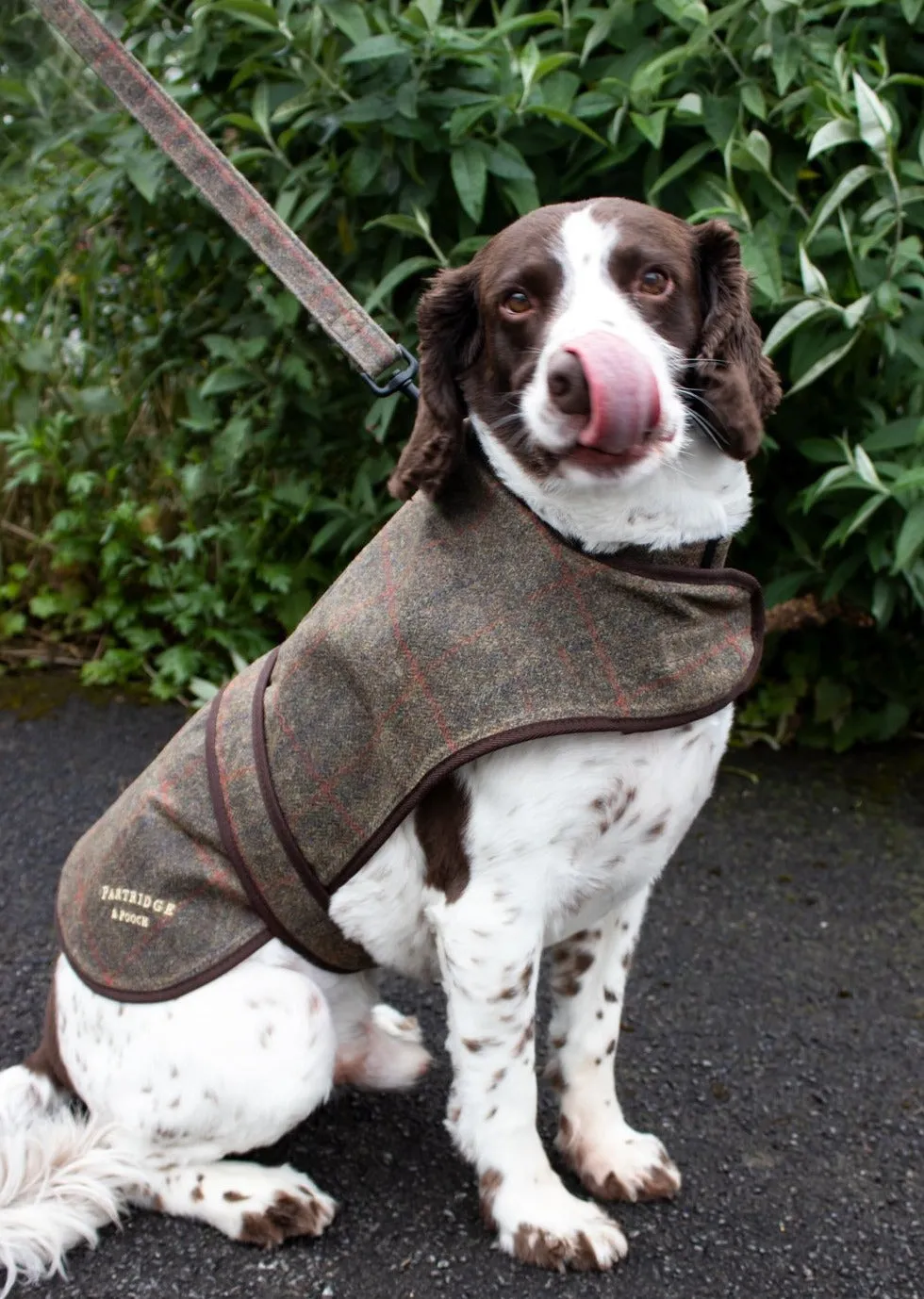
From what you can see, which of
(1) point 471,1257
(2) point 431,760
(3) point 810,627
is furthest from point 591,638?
(3) point 810,627

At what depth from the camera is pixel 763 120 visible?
3693 millimetres

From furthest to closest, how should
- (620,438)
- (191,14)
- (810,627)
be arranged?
(810,627) < (191,14) < (620,438)

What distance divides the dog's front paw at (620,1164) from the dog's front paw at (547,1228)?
0.46 ft

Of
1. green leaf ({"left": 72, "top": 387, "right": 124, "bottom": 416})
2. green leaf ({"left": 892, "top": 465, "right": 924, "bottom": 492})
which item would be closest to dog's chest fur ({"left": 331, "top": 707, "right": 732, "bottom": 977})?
green leaf ({"left": 892, "top": 465, "right": 924, "bottom": 492})

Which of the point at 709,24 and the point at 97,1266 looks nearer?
the point at 97,1266

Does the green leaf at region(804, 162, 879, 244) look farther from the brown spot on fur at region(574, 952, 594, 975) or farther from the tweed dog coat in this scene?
the brown spot on fur at region(574, 952, 594, 975)

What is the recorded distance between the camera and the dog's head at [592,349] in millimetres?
1934

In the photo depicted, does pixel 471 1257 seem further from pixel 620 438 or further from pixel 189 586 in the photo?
pixel 189 586

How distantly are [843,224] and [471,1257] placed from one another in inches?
107

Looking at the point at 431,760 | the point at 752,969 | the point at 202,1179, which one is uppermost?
the point at 431,760

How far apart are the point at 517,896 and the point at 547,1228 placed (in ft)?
2.19

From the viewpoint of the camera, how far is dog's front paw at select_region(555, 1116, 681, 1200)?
2.61m

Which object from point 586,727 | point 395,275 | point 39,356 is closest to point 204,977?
point 586,727

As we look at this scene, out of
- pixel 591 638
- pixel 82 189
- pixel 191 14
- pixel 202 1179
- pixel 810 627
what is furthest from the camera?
pixel 810 627
